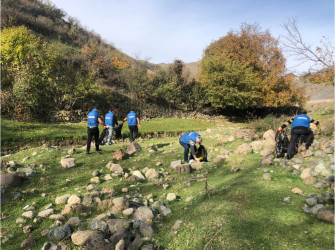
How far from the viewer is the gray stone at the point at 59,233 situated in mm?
3961

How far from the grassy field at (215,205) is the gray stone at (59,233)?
0.17m

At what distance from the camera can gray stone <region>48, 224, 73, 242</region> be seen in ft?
13.0

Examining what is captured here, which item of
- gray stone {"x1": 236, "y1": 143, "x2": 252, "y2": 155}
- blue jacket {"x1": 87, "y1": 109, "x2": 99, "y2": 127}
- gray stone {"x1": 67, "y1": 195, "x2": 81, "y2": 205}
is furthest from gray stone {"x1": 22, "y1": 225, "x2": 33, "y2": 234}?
gray stone {"x1": 236, "y1": 143, "x2": 252, "y2": 155}

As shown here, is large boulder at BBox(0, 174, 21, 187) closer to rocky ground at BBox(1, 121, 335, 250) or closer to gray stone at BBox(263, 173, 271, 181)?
rocky ground at BBox(1, 121, 335, 250)

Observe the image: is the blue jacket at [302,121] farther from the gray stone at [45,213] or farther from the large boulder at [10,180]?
the large boulder at [10,180]

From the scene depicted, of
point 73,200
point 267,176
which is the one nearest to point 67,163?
point 73,200

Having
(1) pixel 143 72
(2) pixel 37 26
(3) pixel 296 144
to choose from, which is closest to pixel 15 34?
(1) pixel 143 72

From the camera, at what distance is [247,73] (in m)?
28.0

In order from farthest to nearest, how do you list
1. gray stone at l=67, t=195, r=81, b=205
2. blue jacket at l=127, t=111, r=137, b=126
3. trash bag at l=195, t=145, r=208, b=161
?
blue jacket at l=127, t=111, r=137, b=126 → trash bag at l=195, t=145, r=208, b=161 → gray stone at l=67, t=195, r=81, b=205

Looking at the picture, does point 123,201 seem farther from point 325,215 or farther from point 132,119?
point 132,119

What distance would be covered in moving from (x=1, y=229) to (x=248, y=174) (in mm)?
6543

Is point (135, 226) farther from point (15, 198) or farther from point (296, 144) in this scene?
point (296, 144)

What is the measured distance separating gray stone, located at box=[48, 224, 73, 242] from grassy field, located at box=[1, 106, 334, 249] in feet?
0.56

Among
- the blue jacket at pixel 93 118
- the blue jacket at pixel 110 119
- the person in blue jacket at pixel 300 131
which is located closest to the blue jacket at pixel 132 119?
the blue jacket at pixel 110 119
